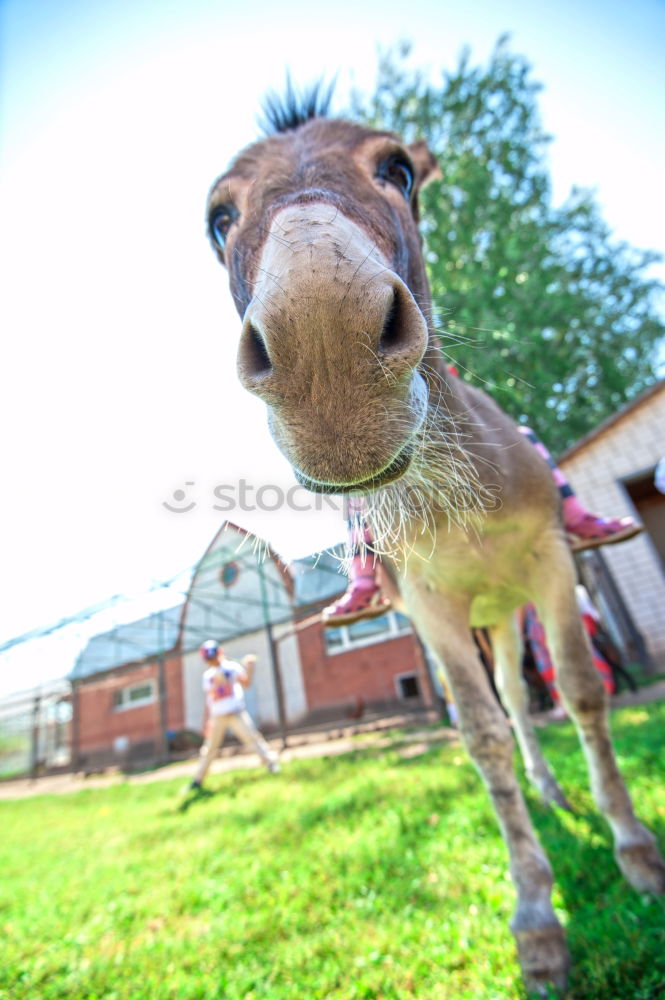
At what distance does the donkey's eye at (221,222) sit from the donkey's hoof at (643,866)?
3374 millimetres

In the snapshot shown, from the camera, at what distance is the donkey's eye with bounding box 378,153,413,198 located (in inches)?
85.3

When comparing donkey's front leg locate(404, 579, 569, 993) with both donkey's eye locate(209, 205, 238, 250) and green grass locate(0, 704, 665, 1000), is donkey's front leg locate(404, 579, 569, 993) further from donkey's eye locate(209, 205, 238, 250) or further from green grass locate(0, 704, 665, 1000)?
donkey's eye locate(209, 205, 238, 250)

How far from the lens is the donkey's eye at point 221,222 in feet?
7.24

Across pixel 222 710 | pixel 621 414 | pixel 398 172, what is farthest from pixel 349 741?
pixel 398 172

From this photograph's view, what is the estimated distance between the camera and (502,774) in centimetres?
228

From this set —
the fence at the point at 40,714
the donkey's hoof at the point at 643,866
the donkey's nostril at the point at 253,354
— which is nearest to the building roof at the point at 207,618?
the fence at the point at 40,714

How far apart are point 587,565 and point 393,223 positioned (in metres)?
10.6

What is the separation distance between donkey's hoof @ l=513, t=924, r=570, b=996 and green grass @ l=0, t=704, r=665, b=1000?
5 centimetres

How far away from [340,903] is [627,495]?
10.4m

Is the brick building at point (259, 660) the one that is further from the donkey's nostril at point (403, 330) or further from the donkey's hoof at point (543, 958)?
the donkey's nostril at point (403, 330)

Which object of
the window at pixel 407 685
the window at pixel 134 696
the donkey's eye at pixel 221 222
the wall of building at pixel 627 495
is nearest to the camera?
the donkey's eye at pixel 221 222

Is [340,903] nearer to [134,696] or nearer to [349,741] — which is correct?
[349,741]

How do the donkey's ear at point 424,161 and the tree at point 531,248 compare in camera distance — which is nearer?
the donkey's ear at point 424,161

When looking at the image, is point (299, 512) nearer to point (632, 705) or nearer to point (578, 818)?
point (578, 818)
